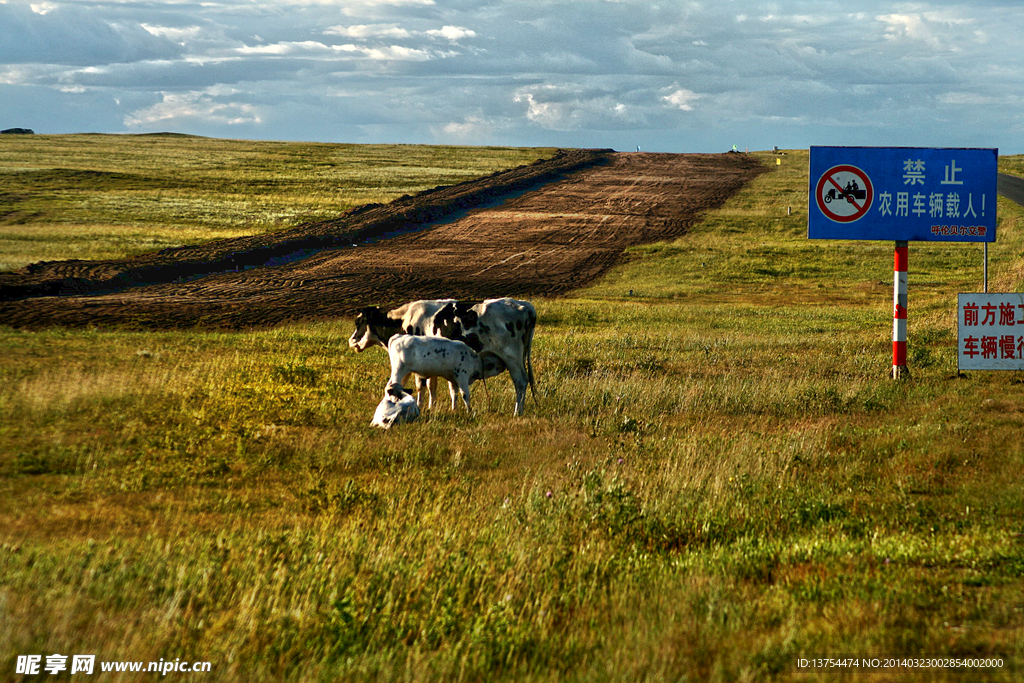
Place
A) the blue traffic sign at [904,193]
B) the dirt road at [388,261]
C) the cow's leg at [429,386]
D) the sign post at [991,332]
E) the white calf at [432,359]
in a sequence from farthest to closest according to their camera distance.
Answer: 1. the dirt road at [388,261]
2. the blue traffic sign at [904,193]
3. the sign post at [991,332]
4. the cow's leg at [429,386]
5. the white calf at [432,359]

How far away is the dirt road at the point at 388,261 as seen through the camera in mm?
27328

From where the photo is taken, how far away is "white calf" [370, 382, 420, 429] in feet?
40.9

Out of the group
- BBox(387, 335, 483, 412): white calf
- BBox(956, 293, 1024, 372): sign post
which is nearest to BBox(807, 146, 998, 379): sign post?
BBox(956, 293, 1024, 372): sign post

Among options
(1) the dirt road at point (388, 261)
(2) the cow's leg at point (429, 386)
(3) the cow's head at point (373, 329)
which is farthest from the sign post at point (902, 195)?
(1) the dirt road at point (388, 261)

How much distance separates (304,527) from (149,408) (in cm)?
624

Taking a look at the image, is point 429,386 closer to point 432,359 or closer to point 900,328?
point 432,359

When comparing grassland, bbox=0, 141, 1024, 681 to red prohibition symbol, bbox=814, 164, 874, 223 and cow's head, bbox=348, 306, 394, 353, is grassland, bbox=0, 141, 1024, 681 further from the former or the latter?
red prohibition symbol, bbox=814, 164, 874, 223

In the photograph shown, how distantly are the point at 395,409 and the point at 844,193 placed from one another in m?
11.5

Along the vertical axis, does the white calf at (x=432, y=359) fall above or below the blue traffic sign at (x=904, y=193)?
below

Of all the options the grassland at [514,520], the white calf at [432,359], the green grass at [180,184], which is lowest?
the grassland at [514,520]

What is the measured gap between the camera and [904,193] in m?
17.8

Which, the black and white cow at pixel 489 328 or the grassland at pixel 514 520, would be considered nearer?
the grassland at pixel 514 520

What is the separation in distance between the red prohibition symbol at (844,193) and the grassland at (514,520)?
3584 mm

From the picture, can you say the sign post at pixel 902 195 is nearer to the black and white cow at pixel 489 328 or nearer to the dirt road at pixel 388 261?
the black and white cow at pixel 489 328
